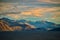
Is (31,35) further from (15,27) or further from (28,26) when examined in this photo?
(15,27)

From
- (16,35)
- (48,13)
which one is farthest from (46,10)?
(16,35)

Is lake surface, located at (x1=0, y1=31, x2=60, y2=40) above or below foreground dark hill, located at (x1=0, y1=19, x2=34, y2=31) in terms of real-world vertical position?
below

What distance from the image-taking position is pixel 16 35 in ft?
6.40

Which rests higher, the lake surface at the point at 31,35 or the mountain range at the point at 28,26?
the mountain range at the point at 28,26

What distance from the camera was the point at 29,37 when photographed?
1.94 meters

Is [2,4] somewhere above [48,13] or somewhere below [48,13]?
above

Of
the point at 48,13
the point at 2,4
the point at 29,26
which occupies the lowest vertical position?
the point at 29,26

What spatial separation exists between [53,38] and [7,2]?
79 cm

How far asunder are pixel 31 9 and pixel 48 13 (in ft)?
0.78

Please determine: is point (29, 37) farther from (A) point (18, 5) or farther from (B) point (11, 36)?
(A) point (18, 5)

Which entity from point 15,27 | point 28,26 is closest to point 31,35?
point 28,26

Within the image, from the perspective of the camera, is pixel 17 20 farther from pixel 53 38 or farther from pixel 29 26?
pixel 53 38

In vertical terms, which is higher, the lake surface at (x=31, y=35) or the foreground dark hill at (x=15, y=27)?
the foreground dark hill at (x=15, y=27)

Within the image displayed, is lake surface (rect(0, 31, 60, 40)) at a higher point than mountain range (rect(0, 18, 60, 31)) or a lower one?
lower
